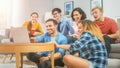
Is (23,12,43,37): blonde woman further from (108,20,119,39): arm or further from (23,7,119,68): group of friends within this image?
(108,20,119,39): arm

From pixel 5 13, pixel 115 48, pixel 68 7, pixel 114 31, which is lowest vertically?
pixel 115 48

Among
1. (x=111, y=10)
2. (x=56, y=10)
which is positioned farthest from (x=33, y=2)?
(x=56, y=10)

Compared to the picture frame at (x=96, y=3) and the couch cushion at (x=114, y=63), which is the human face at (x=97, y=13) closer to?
the couch cushion at (x=114, y=63)

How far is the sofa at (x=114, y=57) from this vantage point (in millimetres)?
3031

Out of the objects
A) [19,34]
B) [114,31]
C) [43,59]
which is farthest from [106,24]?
[19,34]

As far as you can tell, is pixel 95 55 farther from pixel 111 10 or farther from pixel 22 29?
pixel 111 10

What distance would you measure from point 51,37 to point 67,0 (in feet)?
13.4

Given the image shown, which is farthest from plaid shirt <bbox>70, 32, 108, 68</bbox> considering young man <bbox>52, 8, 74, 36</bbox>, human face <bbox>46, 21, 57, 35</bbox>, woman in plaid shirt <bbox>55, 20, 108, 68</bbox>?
young man <bbox>52, 8, 74, 36</bbox>

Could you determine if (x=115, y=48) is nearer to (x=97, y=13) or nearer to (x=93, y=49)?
(x=97, y=13)

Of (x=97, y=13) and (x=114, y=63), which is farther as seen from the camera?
(x=97, y=13)

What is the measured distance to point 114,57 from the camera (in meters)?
3.34

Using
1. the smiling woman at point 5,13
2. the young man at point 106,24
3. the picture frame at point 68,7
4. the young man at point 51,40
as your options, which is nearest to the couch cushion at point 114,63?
the young man at point 106,24

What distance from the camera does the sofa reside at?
303cm

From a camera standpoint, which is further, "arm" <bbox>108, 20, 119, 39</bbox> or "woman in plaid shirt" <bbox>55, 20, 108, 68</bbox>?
"arm" <bbox>108, 20, 119, 39</bbox>
